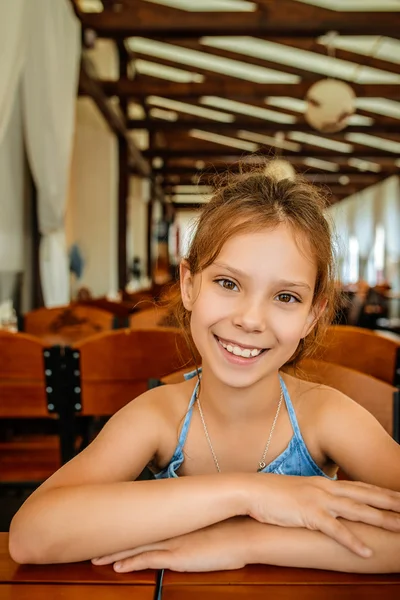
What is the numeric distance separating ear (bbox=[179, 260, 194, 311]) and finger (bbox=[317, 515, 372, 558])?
468 millimetres

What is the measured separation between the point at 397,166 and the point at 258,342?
12.7 metres

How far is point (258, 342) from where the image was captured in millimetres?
1004

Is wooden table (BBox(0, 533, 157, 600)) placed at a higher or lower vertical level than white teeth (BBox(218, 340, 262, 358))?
lower

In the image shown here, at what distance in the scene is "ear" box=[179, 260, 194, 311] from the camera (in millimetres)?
1155

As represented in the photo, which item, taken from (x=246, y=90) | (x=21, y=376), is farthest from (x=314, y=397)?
(x=246, y=90)

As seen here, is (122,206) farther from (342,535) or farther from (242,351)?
(342,535)

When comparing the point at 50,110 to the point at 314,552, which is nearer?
the point at 314,552

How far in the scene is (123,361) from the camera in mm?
1797

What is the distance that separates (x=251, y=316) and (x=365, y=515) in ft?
1.08

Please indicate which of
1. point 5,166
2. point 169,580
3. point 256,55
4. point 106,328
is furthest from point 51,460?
point 256,55

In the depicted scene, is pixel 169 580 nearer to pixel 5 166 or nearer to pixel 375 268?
pixel 5 166

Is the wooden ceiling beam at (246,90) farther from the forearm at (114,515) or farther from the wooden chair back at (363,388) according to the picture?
the forearm at (114,515)

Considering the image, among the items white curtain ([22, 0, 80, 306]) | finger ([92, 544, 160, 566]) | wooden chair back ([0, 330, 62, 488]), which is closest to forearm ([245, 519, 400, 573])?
finger ([92, 544, 160, 566])

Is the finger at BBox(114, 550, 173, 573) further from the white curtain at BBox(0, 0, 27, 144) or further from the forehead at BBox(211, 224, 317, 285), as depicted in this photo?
the white curtain at BBox(0, 0, 27, 144)
